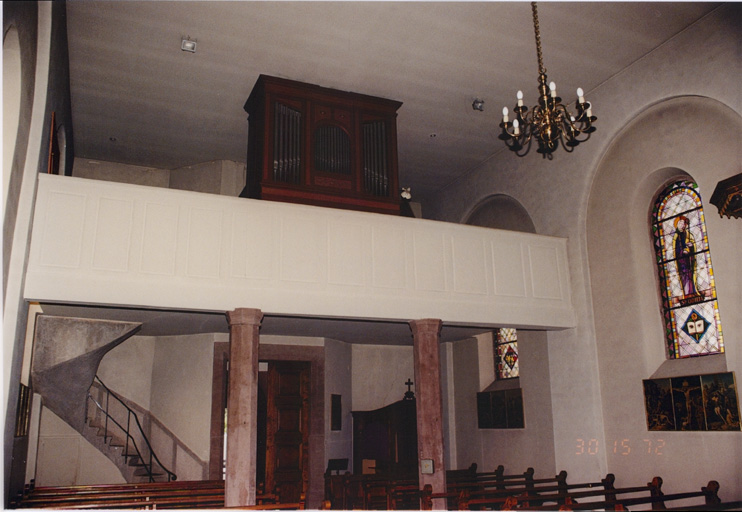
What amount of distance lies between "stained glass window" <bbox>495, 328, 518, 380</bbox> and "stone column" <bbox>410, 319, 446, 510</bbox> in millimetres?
3761

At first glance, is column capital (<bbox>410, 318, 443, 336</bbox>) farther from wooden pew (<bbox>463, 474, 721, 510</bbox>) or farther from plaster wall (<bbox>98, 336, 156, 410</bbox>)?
plaster wall (<bbox>98, 336, 156, 410</bbox>)

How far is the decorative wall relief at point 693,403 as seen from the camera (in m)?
7.88

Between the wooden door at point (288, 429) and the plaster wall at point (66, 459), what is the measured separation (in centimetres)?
295

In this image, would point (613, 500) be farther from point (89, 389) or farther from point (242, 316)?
point (89, 389)

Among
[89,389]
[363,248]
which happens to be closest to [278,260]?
[363,248]

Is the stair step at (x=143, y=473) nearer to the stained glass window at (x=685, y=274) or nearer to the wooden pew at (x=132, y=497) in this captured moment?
the wooden pew at (x=132, y=497)

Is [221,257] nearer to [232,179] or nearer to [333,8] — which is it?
[333,8]

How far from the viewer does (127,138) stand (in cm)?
1199

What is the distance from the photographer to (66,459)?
12.0m

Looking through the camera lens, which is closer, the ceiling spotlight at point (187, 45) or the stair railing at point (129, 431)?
the ceiling spotlight at point (187, 45)

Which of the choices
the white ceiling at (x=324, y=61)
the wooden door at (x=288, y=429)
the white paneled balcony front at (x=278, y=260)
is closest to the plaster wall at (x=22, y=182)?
the white paneled balcony front at (x=278, y=260)

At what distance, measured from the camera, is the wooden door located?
40.7ft

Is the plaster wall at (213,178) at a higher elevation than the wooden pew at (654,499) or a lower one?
higher

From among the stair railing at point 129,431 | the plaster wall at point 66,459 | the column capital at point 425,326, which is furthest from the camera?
the plaster wall at point 66,459
